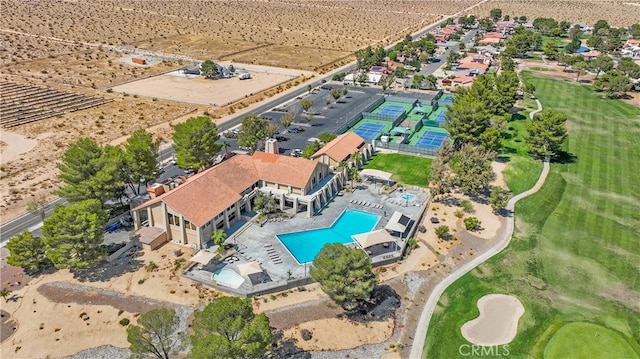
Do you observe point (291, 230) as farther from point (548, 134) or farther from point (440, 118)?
point (440, 118)

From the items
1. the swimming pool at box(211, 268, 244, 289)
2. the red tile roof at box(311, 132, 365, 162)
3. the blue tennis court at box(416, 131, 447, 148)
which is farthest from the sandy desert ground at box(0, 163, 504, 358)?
the blue tennis court at box(416, 131, 447, 148)

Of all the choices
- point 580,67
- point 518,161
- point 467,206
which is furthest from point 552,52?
point 467,206

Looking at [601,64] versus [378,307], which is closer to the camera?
[378,307]

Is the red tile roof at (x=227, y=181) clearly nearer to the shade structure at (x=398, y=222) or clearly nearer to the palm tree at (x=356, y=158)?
the palm tree at (x=356, y=158)

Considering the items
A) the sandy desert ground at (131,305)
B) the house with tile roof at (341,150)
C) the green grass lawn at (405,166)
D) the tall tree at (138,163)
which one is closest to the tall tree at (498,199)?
the sandy desert ground at (131,305)

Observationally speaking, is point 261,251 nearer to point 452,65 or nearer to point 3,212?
point 3,212

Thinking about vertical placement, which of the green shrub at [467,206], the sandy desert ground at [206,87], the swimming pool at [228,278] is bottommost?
the swimming pool at [228,278]

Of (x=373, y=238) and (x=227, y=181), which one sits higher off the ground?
(x=227, y=181)
